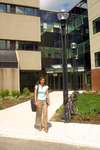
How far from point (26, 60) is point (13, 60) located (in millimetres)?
2029

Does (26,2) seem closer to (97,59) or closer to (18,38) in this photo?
(18,38)

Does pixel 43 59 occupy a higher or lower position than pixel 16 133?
higher

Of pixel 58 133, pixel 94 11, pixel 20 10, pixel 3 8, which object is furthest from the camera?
pixel 94 11

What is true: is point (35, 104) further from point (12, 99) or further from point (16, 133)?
point (12, 99)

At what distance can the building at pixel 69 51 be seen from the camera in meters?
49.7

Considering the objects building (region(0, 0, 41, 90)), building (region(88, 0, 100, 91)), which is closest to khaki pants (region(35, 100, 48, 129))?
building (region(0, 0, 41, 90))

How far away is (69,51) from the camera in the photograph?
5525cm

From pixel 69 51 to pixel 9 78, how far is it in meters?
20.4

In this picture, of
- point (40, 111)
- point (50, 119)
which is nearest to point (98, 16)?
point (50, 119)

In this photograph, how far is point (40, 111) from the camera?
43.2ft

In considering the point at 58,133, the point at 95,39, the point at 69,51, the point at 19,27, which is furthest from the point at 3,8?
the point at 58,133

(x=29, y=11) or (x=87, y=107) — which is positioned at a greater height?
(x=29, y=11)

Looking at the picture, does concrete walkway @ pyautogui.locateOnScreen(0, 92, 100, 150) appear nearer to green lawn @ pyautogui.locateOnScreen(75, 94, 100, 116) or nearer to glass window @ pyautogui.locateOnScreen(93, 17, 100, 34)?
green lawn @ pyautogui.locateOnScreen(75, 94, 100, 116)

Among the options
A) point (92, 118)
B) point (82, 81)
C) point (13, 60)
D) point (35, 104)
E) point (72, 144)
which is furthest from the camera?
point (82, 81)
